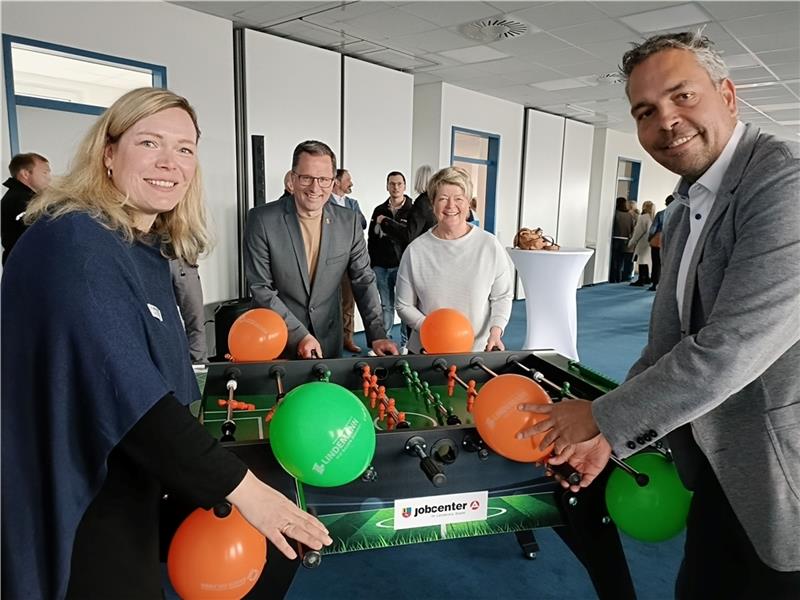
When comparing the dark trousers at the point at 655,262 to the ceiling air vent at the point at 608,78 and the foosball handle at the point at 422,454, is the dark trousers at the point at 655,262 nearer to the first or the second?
the ceiling air vent at the point at 608,78

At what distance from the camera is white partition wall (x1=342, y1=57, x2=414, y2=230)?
6.12m

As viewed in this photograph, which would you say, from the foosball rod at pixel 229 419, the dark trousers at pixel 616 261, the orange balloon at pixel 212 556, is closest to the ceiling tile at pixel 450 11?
→ the foosball rod at pixel 229 419

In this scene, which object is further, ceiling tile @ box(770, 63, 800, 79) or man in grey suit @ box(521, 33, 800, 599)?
ceiling tile @ box(770, 63, 800, 79)

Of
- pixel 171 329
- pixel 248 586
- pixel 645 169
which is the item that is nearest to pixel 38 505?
pixel 171 329

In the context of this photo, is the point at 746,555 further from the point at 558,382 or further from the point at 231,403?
the point at 231,403

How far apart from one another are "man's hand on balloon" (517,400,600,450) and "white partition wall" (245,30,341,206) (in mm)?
4500

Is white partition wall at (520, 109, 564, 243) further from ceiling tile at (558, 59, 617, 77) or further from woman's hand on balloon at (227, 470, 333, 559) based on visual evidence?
woman's hand on balloon at (227, 470, 333, 559)

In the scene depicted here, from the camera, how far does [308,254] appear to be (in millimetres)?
2895

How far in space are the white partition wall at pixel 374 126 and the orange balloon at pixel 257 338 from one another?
4.21 meters

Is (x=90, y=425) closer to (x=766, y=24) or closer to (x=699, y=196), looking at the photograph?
(x=699, y=196)

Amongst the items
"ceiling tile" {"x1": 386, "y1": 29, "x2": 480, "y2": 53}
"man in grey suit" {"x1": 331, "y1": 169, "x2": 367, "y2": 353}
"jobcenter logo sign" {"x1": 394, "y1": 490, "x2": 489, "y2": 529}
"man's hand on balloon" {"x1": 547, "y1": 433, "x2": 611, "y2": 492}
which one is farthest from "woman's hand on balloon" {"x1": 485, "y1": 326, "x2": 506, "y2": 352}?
"ceiling tile" {"x1": 386, "y1": 29, "x2": 480, "y2": 53}

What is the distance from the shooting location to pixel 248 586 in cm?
137

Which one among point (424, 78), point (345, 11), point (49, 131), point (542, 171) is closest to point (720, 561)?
point (345, 11)

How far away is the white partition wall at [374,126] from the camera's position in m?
6.12
